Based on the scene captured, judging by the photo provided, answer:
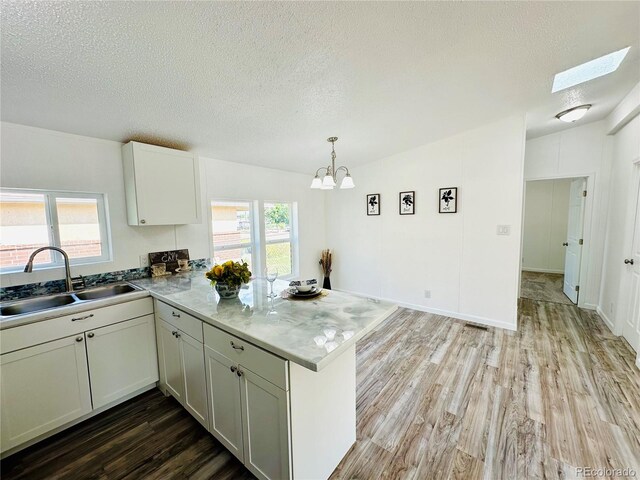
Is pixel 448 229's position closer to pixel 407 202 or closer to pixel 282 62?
pixel 407 202

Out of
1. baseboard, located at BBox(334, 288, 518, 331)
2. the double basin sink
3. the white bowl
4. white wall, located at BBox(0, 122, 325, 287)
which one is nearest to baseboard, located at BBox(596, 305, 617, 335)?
baseboard, located at BBox(334, 288, 518, 331)

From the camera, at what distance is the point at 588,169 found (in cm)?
360

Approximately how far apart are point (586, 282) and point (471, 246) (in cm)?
205

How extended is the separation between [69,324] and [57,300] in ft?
1.75

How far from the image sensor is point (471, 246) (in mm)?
3449

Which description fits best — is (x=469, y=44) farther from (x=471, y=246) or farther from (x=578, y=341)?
(x=578, y=341)

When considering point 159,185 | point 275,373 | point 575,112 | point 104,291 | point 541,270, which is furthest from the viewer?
point 541,270

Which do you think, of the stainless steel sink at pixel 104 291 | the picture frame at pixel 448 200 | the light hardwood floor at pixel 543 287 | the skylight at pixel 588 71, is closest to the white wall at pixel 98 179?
the stainless steel sink at pixel 104 291

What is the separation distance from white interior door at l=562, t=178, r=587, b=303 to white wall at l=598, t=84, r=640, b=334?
0.40 meters

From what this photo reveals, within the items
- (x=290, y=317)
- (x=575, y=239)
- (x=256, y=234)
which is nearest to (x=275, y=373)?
(x=290, y=317)

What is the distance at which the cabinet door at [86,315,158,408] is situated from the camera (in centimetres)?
189

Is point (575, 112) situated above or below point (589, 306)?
above

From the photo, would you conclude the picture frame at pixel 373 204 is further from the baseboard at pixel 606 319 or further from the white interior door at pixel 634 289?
the baseboard at pixel 606 319

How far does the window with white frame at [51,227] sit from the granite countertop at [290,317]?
0.82 m
